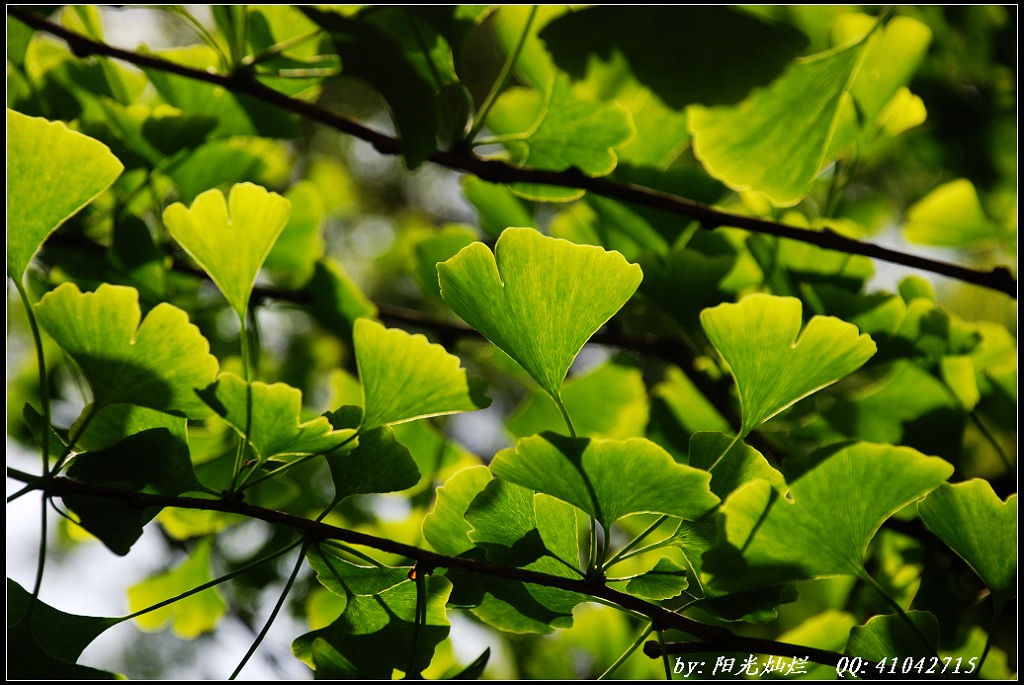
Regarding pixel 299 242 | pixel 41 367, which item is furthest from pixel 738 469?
pixel 299 242

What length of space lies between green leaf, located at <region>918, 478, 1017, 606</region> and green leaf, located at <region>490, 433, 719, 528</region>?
0.45 feet

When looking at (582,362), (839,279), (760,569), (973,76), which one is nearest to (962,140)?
(973,76)

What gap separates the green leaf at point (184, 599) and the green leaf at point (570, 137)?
0.50m

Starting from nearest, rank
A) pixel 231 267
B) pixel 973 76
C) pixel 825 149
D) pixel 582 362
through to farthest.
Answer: pixel 231 267 → pixel 825 149 → pixel 973 76 → pixel 582 362

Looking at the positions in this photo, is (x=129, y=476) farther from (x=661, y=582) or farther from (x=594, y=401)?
(x=594, y=401)

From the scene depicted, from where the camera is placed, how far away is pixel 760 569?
1.25 feet

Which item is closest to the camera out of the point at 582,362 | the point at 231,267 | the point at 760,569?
the point at 760,569

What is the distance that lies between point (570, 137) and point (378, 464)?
29cm

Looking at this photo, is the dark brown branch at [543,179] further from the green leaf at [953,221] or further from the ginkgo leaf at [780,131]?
the green leaf at [953,221]

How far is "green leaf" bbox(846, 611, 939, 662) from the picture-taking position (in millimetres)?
444

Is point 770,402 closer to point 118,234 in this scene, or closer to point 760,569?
point 760,569

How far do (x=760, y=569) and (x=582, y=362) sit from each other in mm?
1352

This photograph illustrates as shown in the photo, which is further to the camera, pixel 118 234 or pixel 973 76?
pixel 973 76

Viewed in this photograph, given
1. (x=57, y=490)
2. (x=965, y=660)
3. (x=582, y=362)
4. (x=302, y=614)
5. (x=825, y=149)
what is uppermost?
(x=825, y=149)
